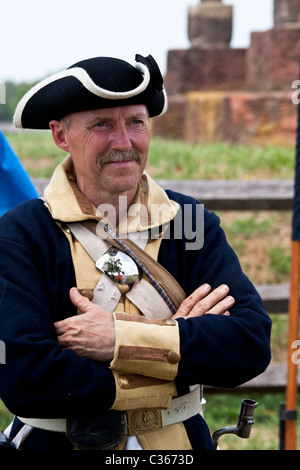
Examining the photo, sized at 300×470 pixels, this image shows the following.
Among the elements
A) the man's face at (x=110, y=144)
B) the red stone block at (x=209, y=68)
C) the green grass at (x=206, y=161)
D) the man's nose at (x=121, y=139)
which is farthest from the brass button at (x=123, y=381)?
the red stone block at (x=209, y=68)

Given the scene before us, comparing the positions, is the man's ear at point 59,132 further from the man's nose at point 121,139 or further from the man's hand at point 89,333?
the man's hand at point 89,333

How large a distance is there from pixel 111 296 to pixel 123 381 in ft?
1.01

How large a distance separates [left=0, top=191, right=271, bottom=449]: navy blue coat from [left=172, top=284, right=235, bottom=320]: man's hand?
4 cm

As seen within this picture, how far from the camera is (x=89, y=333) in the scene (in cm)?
220

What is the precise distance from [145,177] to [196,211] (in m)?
0.24

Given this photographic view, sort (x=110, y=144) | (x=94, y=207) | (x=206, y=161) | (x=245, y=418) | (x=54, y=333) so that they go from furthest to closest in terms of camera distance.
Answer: (x=206, y=161) < (x=245, y=418) < (x=94, y=207) < (x=110, y=144) < (x=54, y=333)

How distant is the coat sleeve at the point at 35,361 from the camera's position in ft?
6.95

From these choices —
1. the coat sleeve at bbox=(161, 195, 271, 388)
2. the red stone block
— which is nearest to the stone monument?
the red stone block

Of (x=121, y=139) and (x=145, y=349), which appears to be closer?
(x=145, y=349)

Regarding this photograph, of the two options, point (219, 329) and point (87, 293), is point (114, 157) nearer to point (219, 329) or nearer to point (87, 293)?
point (87, 293)

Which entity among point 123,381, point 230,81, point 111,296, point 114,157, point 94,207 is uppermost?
point 114,157

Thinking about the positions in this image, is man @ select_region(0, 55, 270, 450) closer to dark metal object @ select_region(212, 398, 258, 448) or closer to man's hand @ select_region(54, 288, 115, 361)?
man's hand @ select_region(54, 288, 115, 361)

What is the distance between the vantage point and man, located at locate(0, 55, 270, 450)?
216 cm

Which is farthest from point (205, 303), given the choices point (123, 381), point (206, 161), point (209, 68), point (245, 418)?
point (209, 68)
